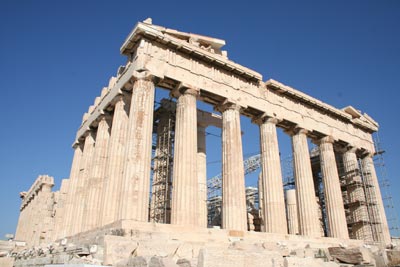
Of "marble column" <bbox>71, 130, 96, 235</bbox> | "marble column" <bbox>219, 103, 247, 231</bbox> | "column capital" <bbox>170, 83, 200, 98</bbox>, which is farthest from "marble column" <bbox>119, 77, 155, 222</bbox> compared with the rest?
"marble column" <bbox>71, 130, 96, 235</bbox>

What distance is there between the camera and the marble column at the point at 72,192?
23.4 metres

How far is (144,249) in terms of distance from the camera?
1100cm

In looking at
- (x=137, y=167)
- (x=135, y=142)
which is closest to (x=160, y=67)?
(x=135, y=142)

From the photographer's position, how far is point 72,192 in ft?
79.9

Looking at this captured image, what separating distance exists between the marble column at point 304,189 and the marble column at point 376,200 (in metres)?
7.72

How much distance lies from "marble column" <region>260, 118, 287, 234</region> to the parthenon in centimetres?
6

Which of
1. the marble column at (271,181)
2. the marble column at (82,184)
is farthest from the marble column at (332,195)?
the marble column at (82,184)

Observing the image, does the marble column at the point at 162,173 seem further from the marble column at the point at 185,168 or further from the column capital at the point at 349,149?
the column capital at the point at 349,149

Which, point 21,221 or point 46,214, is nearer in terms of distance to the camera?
point 46,214

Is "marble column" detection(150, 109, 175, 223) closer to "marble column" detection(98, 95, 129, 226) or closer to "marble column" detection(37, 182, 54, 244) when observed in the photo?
"marble column" detection(98, 95, 129, 226)

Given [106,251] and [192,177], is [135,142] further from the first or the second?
[106,251]

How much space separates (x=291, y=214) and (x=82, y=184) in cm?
1662

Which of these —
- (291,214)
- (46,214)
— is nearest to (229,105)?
(291,214)

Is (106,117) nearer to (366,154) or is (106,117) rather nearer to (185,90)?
(185,90)
